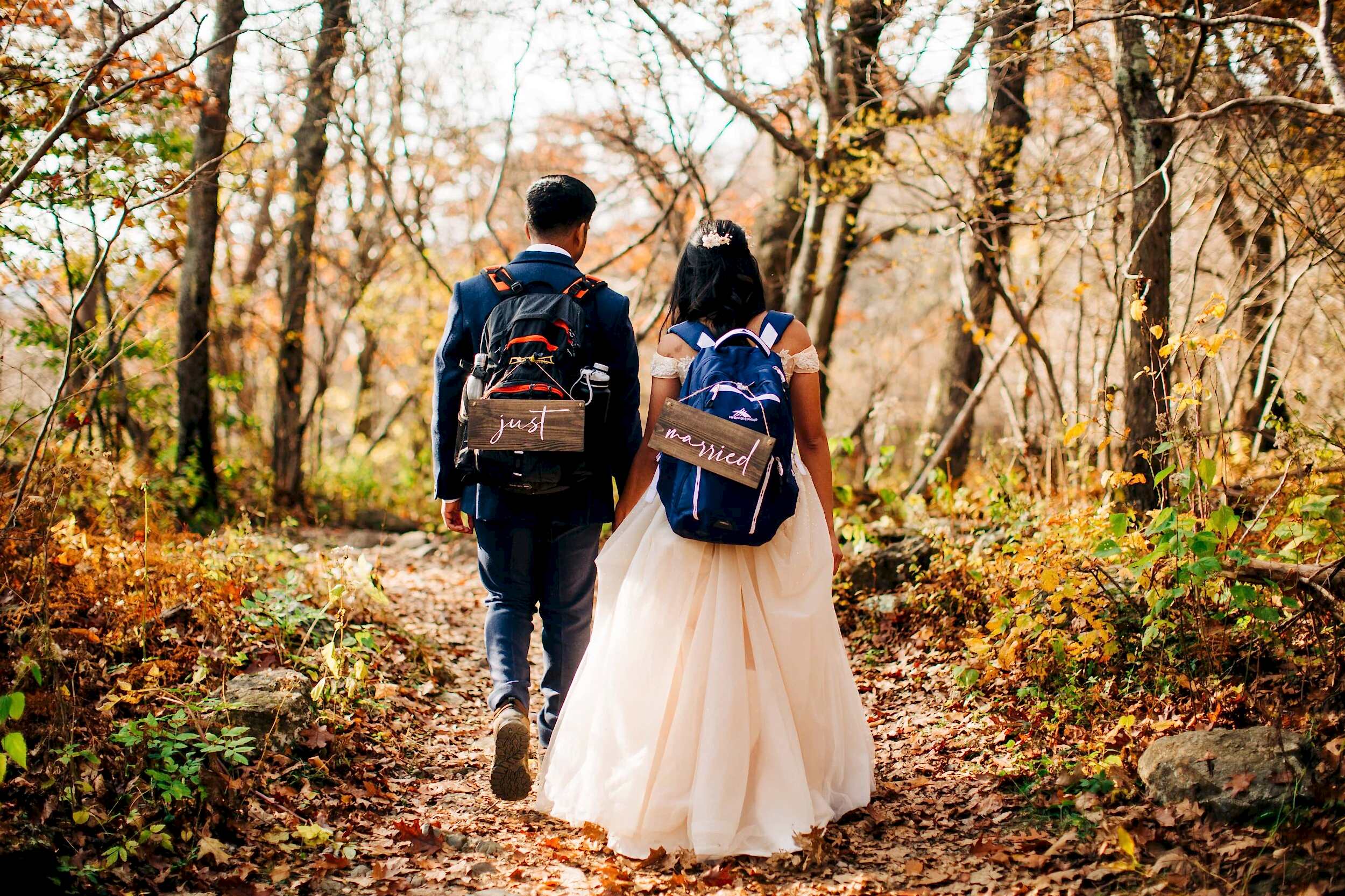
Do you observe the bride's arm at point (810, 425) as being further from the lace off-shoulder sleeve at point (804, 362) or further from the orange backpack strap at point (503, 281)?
the orange backpack strap at point (503, 281)

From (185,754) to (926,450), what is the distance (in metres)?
5.78

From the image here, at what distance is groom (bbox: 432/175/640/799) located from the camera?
356cm

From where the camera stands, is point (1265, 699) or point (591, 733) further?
point (1265, 699)

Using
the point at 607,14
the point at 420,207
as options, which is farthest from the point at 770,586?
the point at 420,207

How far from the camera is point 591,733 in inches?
130

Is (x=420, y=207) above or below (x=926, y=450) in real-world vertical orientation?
above

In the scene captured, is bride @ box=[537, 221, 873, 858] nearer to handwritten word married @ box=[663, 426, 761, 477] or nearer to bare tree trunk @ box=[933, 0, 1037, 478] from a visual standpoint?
handwritten word married @ box=[663, 426, 761, 477]

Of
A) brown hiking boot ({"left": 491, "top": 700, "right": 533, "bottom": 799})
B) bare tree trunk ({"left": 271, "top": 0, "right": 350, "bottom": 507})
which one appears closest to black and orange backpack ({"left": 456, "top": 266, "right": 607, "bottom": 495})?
Answer: brown hiking boot ({"left": 491, "top": 700, "right": 533, "bottom": 799})

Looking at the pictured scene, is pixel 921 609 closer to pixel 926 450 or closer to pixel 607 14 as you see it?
pixel 926 450

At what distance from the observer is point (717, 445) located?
309cm

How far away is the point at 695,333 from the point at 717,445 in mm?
505

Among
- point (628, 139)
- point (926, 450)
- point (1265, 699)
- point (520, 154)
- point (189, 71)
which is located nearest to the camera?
point (1265, 699)

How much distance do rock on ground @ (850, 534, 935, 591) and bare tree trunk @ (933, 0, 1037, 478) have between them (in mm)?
1455

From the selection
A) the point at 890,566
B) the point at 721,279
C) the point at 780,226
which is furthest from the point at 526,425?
the point at 780,226
